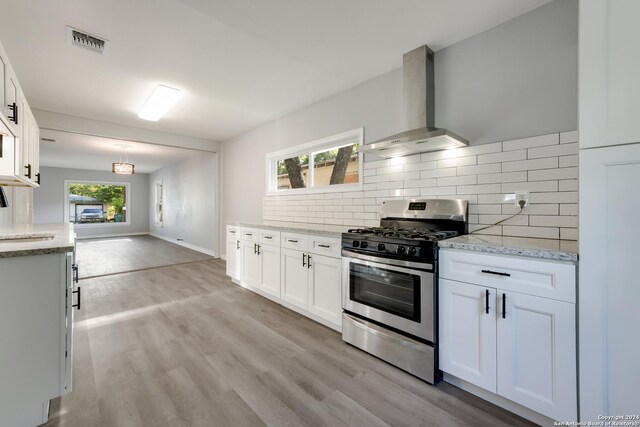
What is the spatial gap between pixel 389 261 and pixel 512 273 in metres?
0.73

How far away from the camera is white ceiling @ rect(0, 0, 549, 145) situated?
1.94 m

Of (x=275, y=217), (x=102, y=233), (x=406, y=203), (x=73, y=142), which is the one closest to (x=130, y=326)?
(x=275, y=217)

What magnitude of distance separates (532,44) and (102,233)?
12587 millimetres

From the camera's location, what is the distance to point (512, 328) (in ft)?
4.82

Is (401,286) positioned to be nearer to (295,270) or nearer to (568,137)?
(295,270)

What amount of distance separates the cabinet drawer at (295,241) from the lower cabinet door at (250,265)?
2.14 ft

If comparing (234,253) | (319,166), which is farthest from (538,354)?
(234,253)

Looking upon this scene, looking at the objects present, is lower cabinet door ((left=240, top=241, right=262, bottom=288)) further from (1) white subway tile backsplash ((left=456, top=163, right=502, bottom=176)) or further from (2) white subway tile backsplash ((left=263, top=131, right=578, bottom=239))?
(1) white subway tile backsplash ((left=456, top=163, right=502, bottom=176))

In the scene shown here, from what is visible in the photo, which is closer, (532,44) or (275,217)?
(532,44)

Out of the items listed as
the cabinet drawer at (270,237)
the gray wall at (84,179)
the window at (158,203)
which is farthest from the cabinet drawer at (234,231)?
the gray wall at (84,179)

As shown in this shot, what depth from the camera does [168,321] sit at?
8.83ft

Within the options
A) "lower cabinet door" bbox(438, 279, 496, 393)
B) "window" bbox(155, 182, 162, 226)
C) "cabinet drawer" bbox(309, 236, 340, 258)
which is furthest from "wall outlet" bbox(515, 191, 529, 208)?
"window" bbox(155, 182, 162, 226)

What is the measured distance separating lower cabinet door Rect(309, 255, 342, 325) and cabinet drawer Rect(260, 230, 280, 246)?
621 mm

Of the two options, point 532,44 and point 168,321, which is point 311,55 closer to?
point 532,44
